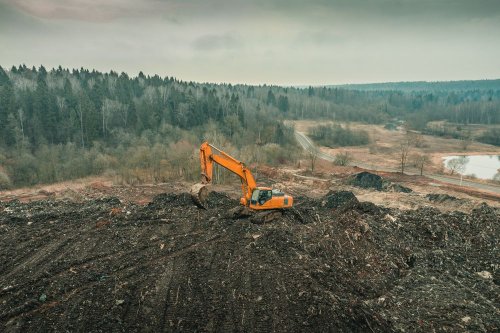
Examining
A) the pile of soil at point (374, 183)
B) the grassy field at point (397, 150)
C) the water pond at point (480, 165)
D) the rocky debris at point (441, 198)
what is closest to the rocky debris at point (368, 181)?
the pile of soil at point (374, 183)

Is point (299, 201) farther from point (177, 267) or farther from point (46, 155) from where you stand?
point (46, 155)

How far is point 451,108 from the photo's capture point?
12400 cm

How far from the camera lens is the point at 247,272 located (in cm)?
1411

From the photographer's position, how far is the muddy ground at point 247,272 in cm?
1143

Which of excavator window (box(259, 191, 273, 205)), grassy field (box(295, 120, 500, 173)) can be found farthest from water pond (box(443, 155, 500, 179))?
excavator window (box(259, 191, 273, 205))

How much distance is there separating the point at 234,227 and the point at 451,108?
12733cm

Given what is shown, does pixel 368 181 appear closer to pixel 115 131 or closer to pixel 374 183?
pixel 374 183

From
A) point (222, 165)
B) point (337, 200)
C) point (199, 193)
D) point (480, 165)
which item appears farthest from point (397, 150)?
point (199, 193)

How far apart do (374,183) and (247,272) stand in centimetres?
2419

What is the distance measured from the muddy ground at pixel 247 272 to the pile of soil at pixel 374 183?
43.4 feet

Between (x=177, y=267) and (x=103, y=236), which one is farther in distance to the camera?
(x=103, y=236)

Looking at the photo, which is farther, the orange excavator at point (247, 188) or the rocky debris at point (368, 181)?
the rocky debris at point (368, 181)

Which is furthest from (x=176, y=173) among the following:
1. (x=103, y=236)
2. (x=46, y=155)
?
(x=103, y=236)

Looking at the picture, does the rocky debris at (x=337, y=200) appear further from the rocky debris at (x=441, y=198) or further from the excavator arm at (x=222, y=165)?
the rocky debris at (x=441, y=198)
